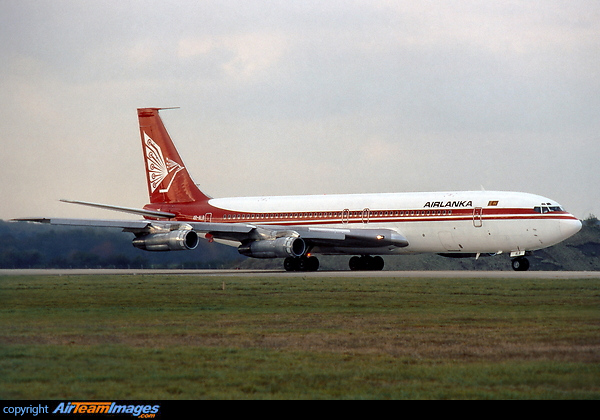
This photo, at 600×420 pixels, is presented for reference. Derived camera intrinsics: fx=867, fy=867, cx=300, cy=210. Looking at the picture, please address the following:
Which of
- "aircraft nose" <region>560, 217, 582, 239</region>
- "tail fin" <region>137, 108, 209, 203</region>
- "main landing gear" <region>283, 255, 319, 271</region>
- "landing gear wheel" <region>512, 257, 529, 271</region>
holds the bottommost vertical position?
"main landing gear" <region>283, 255, 319, 271</region>

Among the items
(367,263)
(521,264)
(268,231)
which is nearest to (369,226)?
(367,263)

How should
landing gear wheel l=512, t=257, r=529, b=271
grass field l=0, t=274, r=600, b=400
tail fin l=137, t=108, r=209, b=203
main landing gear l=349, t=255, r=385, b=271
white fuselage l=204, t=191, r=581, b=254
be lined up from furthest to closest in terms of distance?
tail fin l=137, t=108, r=209, b=203 < main landing gear l=349, t=255, r=385, b=271 < landing gear wheel l=512, t=257, r=529, b=271 < white fuselage l=204, t=191, r=581, b=254 < grass field l=0, t=274, r=600, b=400

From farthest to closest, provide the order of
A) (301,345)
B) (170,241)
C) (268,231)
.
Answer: (268,231)
(170,241)
(301,345)

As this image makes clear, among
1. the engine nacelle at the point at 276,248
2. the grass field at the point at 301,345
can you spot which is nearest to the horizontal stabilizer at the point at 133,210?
the engine nacelle at the point at 276,248

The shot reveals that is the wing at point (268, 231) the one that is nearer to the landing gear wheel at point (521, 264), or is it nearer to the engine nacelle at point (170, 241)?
the engine nacelle at point (170, 241)

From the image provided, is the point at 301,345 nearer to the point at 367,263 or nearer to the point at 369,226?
the point at 369,226

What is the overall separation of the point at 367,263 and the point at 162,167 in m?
15.3

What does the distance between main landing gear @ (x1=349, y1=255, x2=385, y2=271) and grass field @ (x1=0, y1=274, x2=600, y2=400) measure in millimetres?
22650

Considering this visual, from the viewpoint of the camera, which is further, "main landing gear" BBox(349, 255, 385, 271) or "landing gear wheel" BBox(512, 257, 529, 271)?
"main landing gear" BBox(349, 255, 385, 271)

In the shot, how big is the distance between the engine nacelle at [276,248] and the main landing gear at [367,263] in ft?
19.2

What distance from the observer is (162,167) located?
5628 cm

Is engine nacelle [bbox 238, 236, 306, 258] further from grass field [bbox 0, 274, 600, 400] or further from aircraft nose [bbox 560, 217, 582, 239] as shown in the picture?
grass field [bbox 0, 274, 600, 400]

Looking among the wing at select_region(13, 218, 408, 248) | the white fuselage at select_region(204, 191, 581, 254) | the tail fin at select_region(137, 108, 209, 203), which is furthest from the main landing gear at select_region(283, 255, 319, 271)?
the tail fin at select_region(137, 108, 209, 203)

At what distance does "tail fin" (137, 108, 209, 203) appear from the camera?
55.1m
